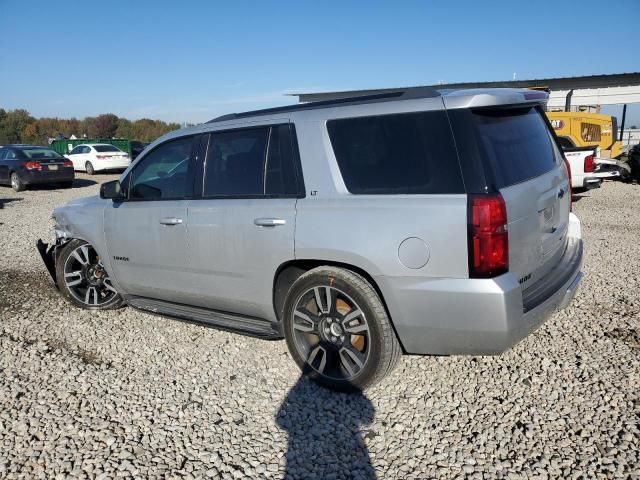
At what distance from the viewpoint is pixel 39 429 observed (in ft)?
9.91

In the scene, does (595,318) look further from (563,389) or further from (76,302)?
(76,302)

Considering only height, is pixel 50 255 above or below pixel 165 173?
below

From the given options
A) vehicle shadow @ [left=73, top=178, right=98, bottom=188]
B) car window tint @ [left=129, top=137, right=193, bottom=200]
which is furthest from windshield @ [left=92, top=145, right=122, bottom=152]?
car window tint @ [left=129, top=137, right=193, bottom=200]

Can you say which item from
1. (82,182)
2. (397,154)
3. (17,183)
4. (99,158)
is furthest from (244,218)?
(99,158)

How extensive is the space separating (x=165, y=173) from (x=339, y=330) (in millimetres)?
2077

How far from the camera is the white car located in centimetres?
2292

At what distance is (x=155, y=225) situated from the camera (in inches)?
162

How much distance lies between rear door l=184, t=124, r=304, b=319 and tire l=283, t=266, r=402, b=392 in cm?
25

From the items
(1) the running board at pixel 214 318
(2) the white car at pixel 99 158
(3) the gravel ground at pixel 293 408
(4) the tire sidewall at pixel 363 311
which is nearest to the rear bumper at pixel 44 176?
(2) the white car at pixel 99 158

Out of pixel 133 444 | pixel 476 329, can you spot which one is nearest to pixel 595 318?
pixel 476 329

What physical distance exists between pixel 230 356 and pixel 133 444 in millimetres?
1203

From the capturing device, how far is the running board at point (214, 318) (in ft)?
11.8

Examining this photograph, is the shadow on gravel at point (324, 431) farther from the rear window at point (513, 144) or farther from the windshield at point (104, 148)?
the windshield at point (104, 148)

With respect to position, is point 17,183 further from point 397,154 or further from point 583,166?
point 397,154
